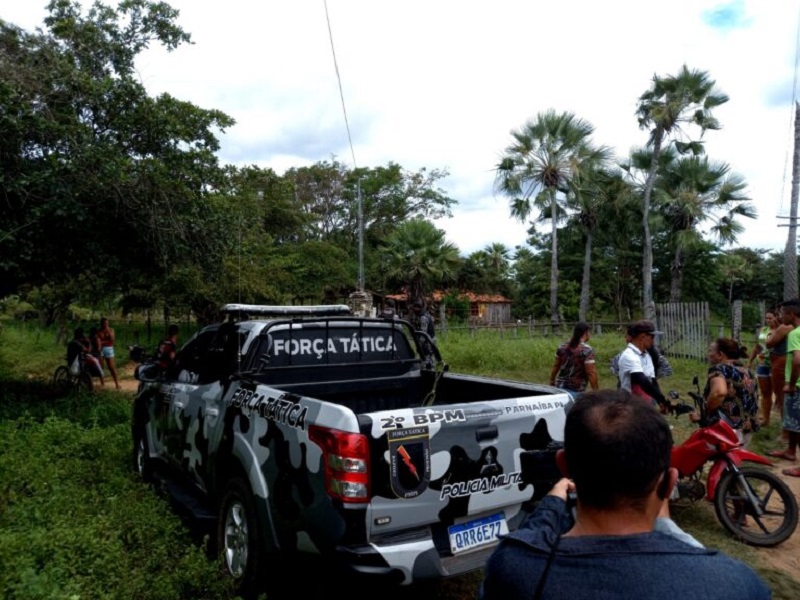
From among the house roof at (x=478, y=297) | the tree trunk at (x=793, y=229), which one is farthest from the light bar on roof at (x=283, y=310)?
the house roof at (x=478, y=297)

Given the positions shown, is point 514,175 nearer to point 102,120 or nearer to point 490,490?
point 102,120

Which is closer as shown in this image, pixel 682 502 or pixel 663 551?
pixel 663 551

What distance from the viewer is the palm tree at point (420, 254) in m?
23.3

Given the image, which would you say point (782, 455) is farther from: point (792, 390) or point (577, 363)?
point (577, 363)

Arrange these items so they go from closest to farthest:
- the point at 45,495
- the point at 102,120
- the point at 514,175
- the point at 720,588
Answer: the point at 720,588 → the point at 45,495 → the point at 102,120 → the point at 514,175

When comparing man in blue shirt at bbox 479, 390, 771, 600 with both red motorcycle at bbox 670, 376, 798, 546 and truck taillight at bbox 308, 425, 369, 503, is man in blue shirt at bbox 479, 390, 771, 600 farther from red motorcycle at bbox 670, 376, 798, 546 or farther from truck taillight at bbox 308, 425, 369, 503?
red motorcycle at bbox 670, 376, 798, 546

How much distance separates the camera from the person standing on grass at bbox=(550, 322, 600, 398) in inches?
235

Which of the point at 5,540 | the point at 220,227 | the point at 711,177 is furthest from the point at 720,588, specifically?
the point at 711,177

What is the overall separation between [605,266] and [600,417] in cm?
3195

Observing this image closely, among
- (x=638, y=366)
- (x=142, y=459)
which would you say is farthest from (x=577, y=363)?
(x=142, y=459)

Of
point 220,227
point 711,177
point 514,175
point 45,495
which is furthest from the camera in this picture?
point 514,175

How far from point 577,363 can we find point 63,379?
32.5 ft

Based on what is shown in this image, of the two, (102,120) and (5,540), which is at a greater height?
A: (102,120)

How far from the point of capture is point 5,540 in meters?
3.21
